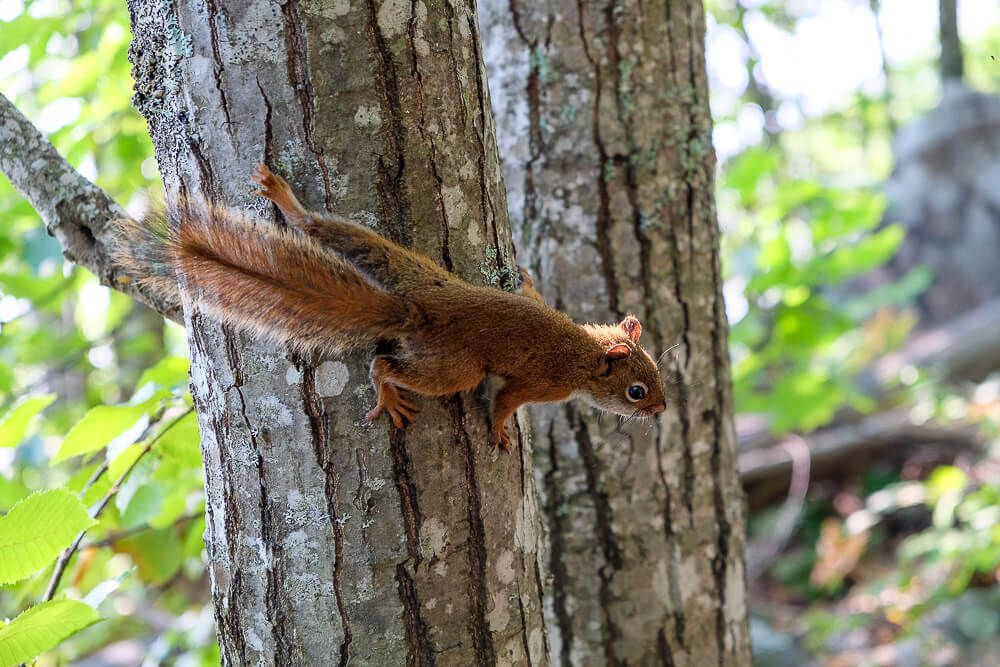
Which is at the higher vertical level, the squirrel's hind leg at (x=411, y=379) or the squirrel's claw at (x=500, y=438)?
the squirrel's hind leg at (x=411, y=379)

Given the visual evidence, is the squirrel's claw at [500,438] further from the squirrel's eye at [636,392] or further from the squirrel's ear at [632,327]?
the squirrel's ear at [632,327]

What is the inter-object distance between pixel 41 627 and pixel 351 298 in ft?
2.16

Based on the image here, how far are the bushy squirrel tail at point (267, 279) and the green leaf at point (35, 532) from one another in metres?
0.35

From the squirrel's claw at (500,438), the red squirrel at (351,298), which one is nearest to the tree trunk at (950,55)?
the red squirrel at (351,298)

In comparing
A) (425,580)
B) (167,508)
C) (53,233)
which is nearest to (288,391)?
(425,580)

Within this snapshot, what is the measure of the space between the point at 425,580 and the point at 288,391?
14.2 inches

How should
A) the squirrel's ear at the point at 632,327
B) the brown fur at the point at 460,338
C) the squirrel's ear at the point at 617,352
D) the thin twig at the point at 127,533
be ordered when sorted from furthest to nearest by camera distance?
the thin twig at the point at 127,533, the squirrel's ear at the point at 632,327, the squirrel's ear at the point at 617,352, the brown fur at the point at 460,338

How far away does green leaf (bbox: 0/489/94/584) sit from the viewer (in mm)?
1149

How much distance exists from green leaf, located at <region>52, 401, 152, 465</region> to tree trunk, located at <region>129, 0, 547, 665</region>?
54 cm

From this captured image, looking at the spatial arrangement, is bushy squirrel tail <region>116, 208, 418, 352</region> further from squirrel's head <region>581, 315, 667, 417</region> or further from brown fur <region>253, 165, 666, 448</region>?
squirrel's head <region>581, 315, 667, 417</region>

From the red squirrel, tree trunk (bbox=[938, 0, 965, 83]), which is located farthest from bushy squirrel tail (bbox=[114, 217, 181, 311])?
tree trunk (bbox=[938, 0, 965, 83])

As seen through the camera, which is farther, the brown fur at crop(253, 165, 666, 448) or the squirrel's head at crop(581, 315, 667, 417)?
the squirrel's head at crop(581, 315, 667, 417)

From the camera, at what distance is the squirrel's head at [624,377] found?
187cm

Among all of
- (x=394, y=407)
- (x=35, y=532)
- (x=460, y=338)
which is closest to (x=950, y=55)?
(x=460, y=338)
